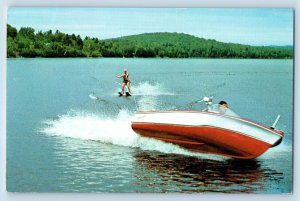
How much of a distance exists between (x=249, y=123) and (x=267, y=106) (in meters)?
0.17

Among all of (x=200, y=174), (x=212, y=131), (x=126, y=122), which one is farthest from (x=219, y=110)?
(x=126, y=122)

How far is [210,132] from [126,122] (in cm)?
58

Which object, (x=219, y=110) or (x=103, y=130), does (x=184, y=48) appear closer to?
(x=219, y=110)

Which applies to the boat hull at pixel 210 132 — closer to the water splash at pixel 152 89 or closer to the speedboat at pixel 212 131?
the speedboat at pixel 212 131

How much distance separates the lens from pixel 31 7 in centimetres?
501

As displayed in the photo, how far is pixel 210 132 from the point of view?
5.00 meters

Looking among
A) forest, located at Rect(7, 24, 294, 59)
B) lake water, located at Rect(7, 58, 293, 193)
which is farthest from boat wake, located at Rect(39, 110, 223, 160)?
forest, located at Rect(7, 24, 294, 59)

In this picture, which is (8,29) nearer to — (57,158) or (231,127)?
(57,158)

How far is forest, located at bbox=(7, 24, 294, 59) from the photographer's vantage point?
5023mm

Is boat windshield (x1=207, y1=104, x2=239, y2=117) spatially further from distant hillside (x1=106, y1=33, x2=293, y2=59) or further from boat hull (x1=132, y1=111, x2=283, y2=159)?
distant hillside (x1=106, y1=33, x2=293, y2=59)

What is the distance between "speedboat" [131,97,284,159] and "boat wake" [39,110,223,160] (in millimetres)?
54

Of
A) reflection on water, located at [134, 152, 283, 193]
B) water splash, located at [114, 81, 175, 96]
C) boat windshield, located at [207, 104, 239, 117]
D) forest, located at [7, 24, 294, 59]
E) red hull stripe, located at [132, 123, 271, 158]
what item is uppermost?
forest, located at [7, 24, 294, 59]

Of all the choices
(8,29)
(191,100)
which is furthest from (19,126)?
(191,100)

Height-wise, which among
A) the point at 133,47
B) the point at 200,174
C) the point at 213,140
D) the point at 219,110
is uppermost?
the point at 133,47
